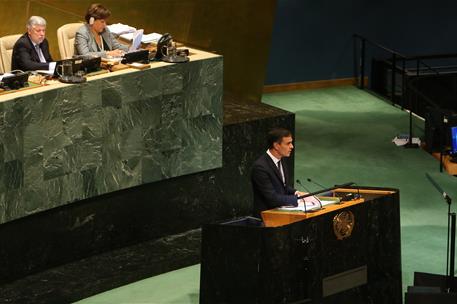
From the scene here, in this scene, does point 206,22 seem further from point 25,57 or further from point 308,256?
point 308,256

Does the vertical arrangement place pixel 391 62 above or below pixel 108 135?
below

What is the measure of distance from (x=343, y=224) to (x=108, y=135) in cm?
206

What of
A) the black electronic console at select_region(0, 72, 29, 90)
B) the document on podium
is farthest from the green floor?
the black electronic console at select_region(0, 72, 29, 90)

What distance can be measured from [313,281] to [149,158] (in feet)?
6.65

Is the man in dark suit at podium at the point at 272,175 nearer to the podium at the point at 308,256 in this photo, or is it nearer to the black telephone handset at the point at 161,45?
the podium at the point at 308,256

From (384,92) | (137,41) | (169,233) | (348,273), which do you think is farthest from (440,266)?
(384,92)

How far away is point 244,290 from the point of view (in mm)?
6777

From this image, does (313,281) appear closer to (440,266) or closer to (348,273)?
(348,273)

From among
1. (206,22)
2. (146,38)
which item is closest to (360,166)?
(206,22)

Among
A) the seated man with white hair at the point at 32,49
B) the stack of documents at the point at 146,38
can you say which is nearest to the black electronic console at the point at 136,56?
the seated man with white hair at the point at 32,49

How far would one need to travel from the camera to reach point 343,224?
699 centimetres

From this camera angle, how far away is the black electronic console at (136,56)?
8227 millimetres

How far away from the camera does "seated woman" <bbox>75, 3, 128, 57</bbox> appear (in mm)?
8492

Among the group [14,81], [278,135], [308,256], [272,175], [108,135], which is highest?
[14,81]
